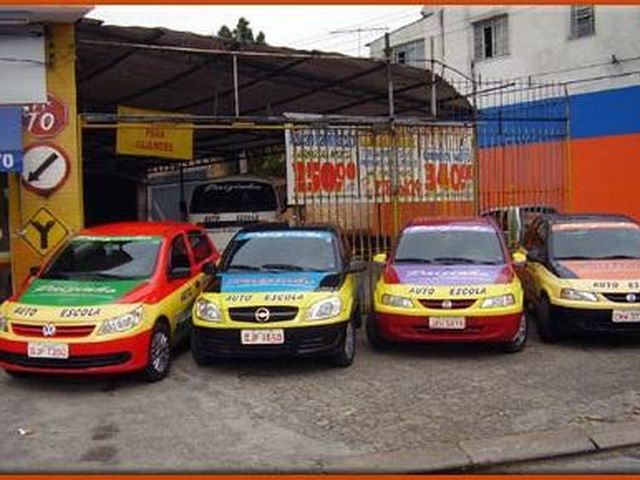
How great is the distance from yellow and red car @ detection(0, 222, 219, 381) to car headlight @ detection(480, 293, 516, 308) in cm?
337

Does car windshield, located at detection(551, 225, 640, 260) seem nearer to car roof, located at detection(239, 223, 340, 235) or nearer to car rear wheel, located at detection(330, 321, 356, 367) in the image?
car roof, located at detection(239, 223, 340, 235)

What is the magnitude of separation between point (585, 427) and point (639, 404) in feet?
2.99

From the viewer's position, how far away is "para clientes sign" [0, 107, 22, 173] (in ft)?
34.6

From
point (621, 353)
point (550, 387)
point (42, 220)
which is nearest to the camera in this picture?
point (550, 387)

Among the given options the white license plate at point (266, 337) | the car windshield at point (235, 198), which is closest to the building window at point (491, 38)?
the car windshield at point (235, 198)

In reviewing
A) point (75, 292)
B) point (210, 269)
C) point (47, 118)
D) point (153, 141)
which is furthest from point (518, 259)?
point (153, 141)

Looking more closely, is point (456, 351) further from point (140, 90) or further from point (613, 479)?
point (140, 90)

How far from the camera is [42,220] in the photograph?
444 inches

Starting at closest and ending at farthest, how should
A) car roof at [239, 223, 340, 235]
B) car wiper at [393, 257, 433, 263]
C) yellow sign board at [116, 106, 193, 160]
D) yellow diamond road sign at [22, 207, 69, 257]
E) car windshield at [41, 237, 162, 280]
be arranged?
car windshield at [41, 237, 162, 280]
car wiper at [393, 257, 433, 263]
car roof at [239, 223, 340, 235]
yellow diamond road sign at [22, 207, 69, 257]
yellow sign board at [116, 106, 193, 160]

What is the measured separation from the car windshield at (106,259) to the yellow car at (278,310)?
777 mm

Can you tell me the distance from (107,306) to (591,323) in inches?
209

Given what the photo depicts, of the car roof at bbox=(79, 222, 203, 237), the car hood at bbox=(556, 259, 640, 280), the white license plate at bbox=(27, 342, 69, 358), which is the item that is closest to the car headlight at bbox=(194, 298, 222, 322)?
the car roof at bbox=(79, 222, 203, 237)

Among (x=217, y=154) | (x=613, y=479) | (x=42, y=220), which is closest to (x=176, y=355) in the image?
(x=42, y=220)

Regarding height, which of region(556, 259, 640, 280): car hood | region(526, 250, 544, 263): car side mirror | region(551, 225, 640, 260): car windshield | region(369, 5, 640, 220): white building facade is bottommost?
region(556, 259, 640, 280): car hood
